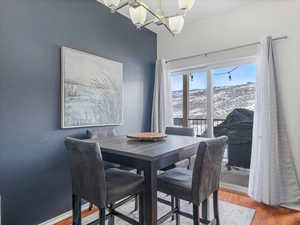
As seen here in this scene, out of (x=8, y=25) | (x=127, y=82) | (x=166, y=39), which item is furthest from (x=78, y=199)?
(x=166, y=39)

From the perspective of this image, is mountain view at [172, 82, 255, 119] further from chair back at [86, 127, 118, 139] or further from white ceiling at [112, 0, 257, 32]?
chair back at [86, 127, 118, 139]

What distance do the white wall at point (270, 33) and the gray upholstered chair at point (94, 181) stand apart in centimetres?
211

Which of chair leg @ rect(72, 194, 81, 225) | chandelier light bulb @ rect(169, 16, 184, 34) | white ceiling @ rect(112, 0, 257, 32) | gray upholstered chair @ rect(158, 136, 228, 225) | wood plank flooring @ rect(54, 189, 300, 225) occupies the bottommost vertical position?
wood plank flooring @ rect(54, 189, 300, 225)

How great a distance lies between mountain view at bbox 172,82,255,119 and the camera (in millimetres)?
2814

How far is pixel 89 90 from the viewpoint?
2.41m

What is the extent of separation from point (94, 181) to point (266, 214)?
2061mm

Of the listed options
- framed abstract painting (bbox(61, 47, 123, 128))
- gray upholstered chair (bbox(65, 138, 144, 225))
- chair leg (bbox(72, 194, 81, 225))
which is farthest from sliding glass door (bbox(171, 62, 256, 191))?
chair leg (bbox(72, 194, 81, 225))

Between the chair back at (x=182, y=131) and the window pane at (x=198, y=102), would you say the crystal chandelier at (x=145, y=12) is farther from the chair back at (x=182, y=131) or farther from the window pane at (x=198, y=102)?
the window pane at (x=198, y=102)

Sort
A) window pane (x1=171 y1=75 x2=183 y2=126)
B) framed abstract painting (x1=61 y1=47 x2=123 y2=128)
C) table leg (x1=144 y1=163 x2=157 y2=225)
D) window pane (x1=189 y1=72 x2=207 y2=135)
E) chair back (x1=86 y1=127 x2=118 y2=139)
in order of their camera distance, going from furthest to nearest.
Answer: window pane (x1=171 y1=75 x2=183 y2=126), window pane (x1=189 y1=72 x2=207 y2=135), chair back (x1=86 y1=127 x2=118 y2=139), framed abstract painting (x1=61 y1=47 x2=123 y2=128), table leg (x1=144 y1=163 x2=157 y2=225)

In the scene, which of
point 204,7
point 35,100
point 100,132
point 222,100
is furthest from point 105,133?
point 204,7

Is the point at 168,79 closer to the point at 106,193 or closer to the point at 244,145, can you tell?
the point at 244,145

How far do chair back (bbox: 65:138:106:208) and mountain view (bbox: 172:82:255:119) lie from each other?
2.33 metres

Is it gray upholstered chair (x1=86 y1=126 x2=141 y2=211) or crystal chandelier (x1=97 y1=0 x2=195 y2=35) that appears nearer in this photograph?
crystal chandelier (x1=97 y1=0 x2=195 y2=35)

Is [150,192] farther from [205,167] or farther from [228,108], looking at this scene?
[228,108]
